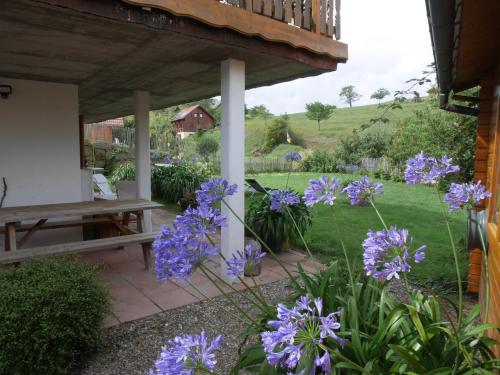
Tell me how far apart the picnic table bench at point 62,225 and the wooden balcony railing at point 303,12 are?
277 cm

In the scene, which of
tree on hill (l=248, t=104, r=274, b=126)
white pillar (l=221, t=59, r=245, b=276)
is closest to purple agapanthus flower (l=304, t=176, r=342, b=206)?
white pillar (l=221, t=59, r=245, b=276)

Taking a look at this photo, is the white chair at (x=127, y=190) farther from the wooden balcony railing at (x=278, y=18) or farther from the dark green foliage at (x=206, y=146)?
the dark green foliage at (x=206, y=146)

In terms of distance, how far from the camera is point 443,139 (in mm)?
9266

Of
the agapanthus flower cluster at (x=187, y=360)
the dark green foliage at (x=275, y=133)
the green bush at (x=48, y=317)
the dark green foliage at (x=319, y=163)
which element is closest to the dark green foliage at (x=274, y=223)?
the green bush at (x=48, y=317)

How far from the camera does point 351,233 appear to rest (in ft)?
21.4

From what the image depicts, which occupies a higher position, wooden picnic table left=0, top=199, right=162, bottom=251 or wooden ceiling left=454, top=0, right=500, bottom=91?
wooden ceiling left=454, top=0, right=500, bottom=91

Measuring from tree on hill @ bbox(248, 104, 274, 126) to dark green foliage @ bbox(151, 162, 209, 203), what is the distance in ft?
121

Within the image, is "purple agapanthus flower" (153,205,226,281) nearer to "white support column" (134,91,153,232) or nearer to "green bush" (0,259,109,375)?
"green bush" (0,259,109,375)

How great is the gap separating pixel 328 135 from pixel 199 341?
41.7 metres

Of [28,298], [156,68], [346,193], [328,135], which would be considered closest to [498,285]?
[346,193]

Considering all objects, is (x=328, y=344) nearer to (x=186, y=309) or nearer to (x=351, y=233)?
(x=186, y=309)

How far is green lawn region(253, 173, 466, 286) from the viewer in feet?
15.7

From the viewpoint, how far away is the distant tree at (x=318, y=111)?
1941 inches

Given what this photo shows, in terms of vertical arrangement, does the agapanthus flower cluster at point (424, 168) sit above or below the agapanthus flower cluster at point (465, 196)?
above
